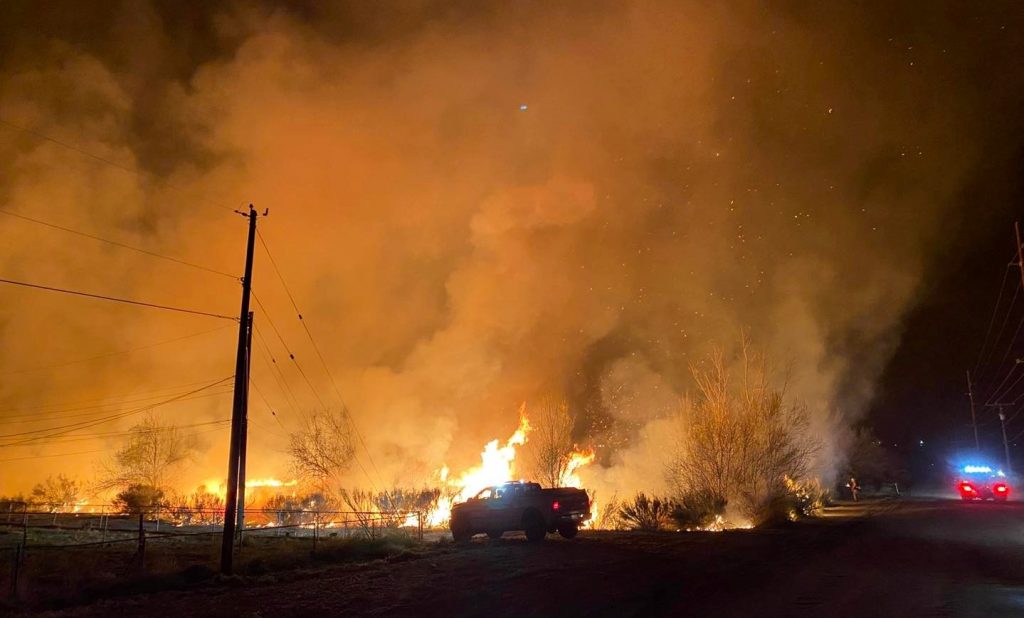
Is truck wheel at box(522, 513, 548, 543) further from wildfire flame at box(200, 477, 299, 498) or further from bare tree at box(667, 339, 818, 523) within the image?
wildfire flame at box(200, 477, 299, 498)

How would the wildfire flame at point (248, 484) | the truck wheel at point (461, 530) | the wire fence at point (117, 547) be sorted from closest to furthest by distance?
1. the wire fence at point (117, 547)
2. the truck wheel at point (461, 530)
3. the wildfire flame at point (248, 484)

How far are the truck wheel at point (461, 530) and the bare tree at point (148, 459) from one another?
32337mm

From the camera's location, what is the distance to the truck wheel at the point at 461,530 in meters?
20.4

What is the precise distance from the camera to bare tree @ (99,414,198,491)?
1821 inches

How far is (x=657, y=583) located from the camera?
1115 centimetres

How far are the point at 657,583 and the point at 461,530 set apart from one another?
1037 cm

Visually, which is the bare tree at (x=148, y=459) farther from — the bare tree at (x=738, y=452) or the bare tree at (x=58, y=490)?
the bare tree at (x=738, y=452)

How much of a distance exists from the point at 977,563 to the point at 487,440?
34649 mm

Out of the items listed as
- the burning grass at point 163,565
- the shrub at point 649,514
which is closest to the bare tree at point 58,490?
the burning grass at point 163,565

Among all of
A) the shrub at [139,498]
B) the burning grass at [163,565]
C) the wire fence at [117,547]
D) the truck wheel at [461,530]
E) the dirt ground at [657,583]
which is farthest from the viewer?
the shrub at [139,498]

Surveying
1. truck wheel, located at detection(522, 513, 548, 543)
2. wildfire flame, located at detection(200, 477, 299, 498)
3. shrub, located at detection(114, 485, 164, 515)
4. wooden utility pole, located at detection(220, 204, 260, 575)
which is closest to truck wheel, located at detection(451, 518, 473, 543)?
truck wheel, located at detection(522, 513, 548, 543)

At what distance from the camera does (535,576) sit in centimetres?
1232

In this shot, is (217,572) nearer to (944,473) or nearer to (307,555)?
(307,555)

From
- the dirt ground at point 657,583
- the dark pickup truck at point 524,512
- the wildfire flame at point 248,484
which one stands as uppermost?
the wildfire flame at point 248,484
